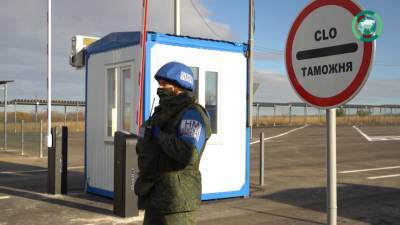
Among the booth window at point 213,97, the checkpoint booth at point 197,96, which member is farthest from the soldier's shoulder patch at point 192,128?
the booth window at point 213,97

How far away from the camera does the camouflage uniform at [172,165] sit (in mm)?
3406

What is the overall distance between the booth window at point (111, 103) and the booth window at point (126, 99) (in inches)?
9.4

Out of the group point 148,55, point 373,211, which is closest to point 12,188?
point 148,55

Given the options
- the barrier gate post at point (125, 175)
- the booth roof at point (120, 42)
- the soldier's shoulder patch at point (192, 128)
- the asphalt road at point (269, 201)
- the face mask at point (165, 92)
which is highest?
the booth roof at point (120, 42)

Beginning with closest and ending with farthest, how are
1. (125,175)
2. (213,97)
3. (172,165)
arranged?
1. (172,165)
2. (125,175)
3. (213,97)

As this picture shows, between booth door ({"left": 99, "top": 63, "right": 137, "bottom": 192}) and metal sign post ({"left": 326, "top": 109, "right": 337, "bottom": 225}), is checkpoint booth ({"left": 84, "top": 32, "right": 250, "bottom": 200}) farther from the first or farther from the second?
metal sign post ({"left": 326, "top": 109, "right": 337, "bottom": 225})

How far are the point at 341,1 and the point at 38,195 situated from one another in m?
8.46

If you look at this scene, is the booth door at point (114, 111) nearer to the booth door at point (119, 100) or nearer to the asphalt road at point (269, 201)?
the booth door at point (119, 100)

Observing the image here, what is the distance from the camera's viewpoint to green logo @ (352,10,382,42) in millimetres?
2918

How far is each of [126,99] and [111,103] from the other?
1.51ft

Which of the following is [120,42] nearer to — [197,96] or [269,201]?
[197,96]

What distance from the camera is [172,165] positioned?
345cm

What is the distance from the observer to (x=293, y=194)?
10.5 meters

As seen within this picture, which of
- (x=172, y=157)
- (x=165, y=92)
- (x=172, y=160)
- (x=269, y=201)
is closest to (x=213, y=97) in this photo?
(x=269, y=201)
